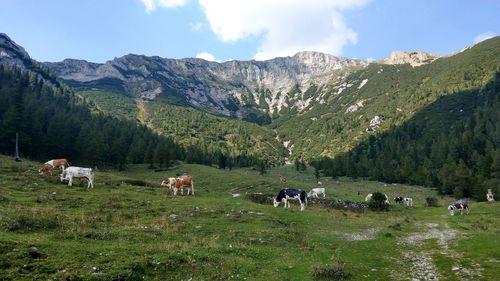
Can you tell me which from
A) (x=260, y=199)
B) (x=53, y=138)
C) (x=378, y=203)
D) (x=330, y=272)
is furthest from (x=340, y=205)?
(x=53, y=138)

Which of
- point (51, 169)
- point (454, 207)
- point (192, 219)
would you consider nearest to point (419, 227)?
point (454, 207)

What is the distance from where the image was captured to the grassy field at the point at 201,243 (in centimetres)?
1686

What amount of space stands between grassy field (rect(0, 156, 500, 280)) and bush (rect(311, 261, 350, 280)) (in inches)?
1.9

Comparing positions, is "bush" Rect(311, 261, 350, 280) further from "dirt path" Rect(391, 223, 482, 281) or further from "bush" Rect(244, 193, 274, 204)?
"bush" Rect(244, 193, 274, 204)

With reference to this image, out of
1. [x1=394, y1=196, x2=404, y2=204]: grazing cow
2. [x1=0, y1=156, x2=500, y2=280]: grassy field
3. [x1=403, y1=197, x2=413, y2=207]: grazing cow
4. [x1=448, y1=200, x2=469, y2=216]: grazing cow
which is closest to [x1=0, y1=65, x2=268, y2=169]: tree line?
[x1=0, y1=156, x2=500, y2=280]: grassy field

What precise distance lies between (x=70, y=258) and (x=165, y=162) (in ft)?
366

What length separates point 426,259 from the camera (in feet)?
80.3

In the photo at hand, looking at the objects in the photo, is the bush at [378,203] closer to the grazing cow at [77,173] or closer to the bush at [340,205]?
the bush at [340,205]

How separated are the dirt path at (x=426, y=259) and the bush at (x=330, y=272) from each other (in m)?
2.66

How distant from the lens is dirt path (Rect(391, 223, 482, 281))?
19.7 m

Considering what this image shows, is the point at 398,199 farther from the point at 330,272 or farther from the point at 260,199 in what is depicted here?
the point at 330,272

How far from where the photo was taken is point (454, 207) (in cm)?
5728

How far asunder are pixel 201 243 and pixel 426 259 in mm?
13932

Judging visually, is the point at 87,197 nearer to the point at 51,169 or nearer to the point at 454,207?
the point at 51,169
